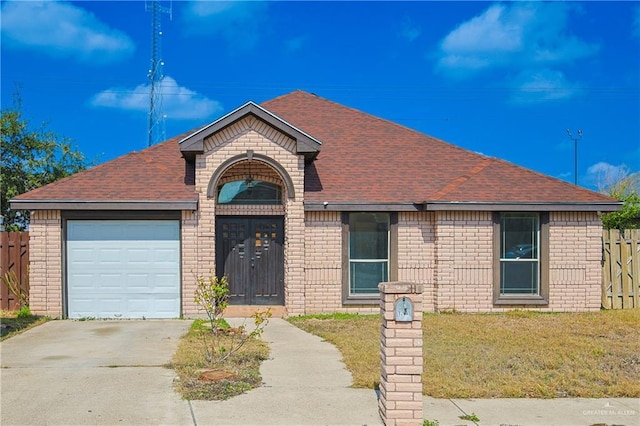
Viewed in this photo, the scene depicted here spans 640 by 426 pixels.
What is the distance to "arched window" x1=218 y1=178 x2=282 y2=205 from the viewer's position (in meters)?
→ 14.5

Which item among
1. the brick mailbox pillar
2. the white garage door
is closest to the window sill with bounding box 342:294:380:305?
the white garage door

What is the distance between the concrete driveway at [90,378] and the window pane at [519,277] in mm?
7575

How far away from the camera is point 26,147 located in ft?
73.7

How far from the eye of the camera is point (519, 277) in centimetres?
1424

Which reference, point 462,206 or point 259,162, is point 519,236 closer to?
point 462,206

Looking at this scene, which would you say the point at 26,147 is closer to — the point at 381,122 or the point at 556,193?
the point at 381,122

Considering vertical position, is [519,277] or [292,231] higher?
[292,231]

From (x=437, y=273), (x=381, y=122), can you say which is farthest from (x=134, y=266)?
(x=381, y=122)

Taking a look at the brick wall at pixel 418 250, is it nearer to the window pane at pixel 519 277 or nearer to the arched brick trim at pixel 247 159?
the window pane at pixel 519 277

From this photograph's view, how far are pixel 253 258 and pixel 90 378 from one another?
7.09 meters

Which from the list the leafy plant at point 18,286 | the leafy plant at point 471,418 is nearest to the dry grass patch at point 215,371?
the leafy plant at point 471,418

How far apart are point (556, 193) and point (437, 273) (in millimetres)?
3403

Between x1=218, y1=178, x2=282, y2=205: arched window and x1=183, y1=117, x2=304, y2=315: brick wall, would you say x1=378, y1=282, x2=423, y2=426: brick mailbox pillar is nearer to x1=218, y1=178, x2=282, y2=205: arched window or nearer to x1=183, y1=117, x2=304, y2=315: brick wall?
x1=183, y1=117, x2=304, y2=315: brick wall

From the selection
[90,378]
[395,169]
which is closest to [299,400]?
[90,378]
